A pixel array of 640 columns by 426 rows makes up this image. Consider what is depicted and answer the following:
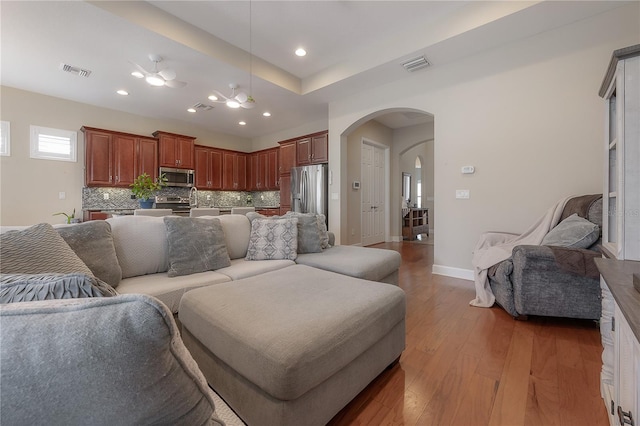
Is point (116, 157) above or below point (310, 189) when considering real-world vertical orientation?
above

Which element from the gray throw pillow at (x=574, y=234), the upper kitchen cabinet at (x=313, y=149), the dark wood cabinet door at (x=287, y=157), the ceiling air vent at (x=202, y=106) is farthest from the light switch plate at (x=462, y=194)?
the ceiling air vent at (x=202, y=106)

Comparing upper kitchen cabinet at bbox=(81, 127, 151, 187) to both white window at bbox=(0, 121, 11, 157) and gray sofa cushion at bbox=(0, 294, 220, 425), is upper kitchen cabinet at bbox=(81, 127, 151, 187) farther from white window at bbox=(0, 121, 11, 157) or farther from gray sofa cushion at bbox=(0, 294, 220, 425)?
gray sofa cushion at bbox=(0, 294, 220, 425)

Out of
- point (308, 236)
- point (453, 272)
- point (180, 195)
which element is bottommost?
point (453, 272)

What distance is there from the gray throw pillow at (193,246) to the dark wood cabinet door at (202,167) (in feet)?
15.3

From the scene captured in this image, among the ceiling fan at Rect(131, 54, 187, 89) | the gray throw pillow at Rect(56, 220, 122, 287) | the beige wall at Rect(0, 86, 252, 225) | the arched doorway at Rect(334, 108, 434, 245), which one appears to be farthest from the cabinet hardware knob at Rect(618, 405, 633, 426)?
the beige wall at Rect(0, 86, 252, 225)

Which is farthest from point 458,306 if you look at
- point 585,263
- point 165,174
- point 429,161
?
point 429,161

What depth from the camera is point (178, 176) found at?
6.04 m

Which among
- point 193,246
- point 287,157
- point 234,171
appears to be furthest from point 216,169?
point 193,246

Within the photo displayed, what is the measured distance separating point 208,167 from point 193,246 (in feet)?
16.7

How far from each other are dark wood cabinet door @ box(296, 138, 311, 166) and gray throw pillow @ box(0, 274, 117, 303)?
17.1 feet

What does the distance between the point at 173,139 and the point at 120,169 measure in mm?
1229

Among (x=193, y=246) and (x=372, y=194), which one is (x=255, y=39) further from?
(x=372, y=194)

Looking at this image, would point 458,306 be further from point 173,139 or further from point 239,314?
point 173,139

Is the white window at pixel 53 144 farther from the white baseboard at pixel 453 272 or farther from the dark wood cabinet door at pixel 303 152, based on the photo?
the white baseboard at pixel 453 272
